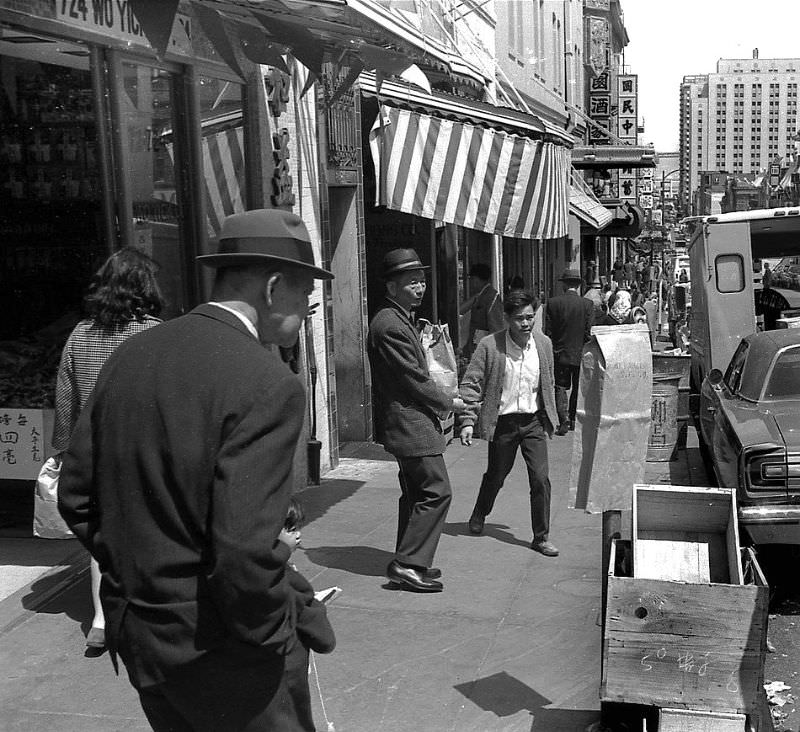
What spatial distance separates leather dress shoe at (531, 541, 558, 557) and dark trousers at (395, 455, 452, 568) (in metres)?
1.20

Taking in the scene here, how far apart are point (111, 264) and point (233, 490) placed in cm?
285

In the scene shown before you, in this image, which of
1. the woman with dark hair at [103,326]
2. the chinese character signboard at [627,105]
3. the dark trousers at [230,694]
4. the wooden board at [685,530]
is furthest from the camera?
the chinese character signboard at [627,105]

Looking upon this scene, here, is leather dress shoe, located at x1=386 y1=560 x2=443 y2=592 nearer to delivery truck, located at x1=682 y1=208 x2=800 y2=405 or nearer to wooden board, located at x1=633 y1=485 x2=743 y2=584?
wooden board, located at x1=633 y1=485 x2=743 y2=584

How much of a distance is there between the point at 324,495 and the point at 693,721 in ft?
16.7

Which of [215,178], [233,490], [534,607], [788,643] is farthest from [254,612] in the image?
[215,178]

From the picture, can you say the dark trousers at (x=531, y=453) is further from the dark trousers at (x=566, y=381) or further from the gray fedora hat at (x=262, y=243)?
the dark trousers at (x=566, y=381)

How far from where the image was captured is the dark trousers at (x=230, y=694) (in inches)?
98.9

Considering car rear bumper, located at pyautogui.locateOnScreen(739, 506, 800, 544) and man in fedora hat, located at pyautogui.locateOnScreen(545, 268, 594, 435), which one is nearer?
car rear bumper, located at pyautogui.locateOnScreen(739, 506, 800, 544)

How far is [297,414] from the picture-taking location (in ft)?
8.20

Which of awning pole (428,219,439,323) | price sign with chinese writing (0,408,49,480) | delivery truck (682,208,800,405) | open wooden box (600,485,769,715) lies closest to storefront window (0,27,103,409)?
price sign with chinese writing (0,408,49,480)

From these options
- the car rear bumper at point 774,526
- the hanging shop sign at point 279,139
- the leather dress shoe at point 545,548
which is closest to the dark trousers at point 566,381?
the hanging shop sign at point 279,139

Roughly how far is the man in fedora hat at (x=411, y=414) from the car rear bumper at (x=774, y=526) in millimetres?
1812

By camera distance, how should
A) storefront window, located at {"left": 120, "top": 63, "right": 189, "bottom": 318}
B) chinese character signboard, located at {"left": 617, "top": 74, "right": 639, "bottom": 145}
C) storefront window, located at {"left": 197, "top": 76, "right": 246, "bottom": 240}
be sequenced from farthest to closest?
chinese character signboard, located at {"left": 617, "top": 74, "right": 639, "bottom": 145} < storefront window, located at {"left": 197, "top": 76, "right": 246, "bottom": 240} < storefront window, located at {"left": 120, "top": 63, "right": 189, "bottom": 318}

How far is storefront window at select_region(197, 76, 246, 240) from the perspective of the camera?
25.8 feet
